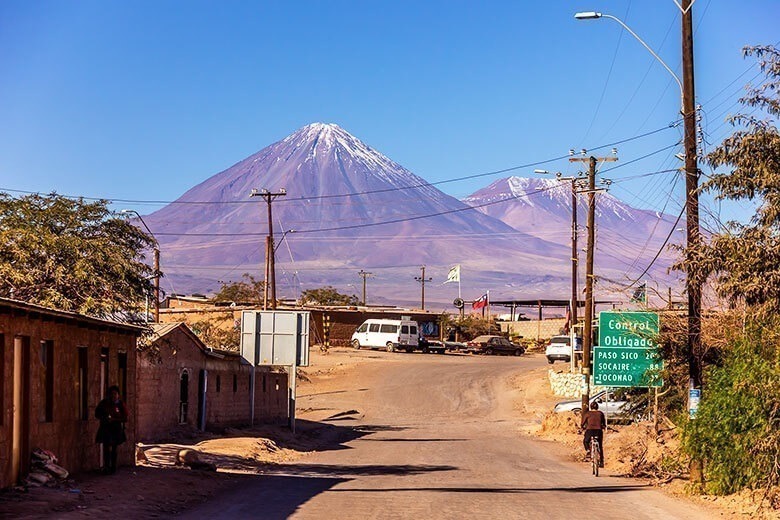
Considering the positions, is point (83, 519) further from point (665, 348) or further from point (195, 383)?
point (195, 383)

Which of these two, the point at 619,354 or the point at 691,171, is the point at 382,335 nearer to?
the point at 619,354

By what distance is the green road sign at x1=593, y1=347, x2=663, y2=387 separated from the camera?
3067cm

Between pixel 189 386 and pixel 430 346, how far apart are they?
50.6 metres

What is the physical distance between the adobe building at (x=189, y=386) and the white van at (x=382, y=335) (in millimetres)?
34772

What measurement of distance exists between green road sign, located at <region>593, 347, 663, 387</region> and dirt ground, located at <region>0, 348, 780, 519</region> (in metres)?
1.58

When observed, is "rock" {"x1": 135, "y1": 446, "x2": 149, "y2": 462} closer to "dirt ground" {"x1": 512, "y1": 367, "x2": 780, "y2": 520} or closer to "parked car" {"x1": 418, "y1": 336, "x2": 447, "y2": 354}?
"dirt ground" {"x1": 512, "y1": 367, "x2": 780, "y2": 520}

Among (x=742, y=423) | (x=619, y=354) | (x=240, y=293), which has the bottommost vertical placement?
(x=742, y=423)

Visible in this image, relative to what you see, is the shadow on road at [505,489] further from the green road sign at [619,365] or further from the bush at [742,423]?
the green road sign at [619,365]

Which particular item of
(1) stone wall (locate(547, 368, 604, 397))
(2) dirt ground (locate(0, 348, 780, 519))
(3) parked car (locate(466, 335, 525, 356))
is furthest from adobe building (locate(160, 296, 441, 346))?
(2) dirt ground (locate(0, 348, 780, 519))

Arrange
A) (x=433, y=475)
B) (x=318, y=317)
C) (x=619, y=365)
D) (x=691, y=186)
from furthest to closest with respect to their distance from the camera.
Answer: (x=318, y=317) < (x=619, y=365) < (x=433, y=475) < (x=691, y=186)

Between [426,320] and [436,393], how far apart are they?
3712 centimetres

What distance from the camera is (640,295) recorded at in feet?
97.9

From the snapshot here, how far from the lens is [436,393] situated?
60.9m

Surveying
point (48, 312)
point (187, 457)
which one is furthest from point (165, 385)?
point (48, 312)
